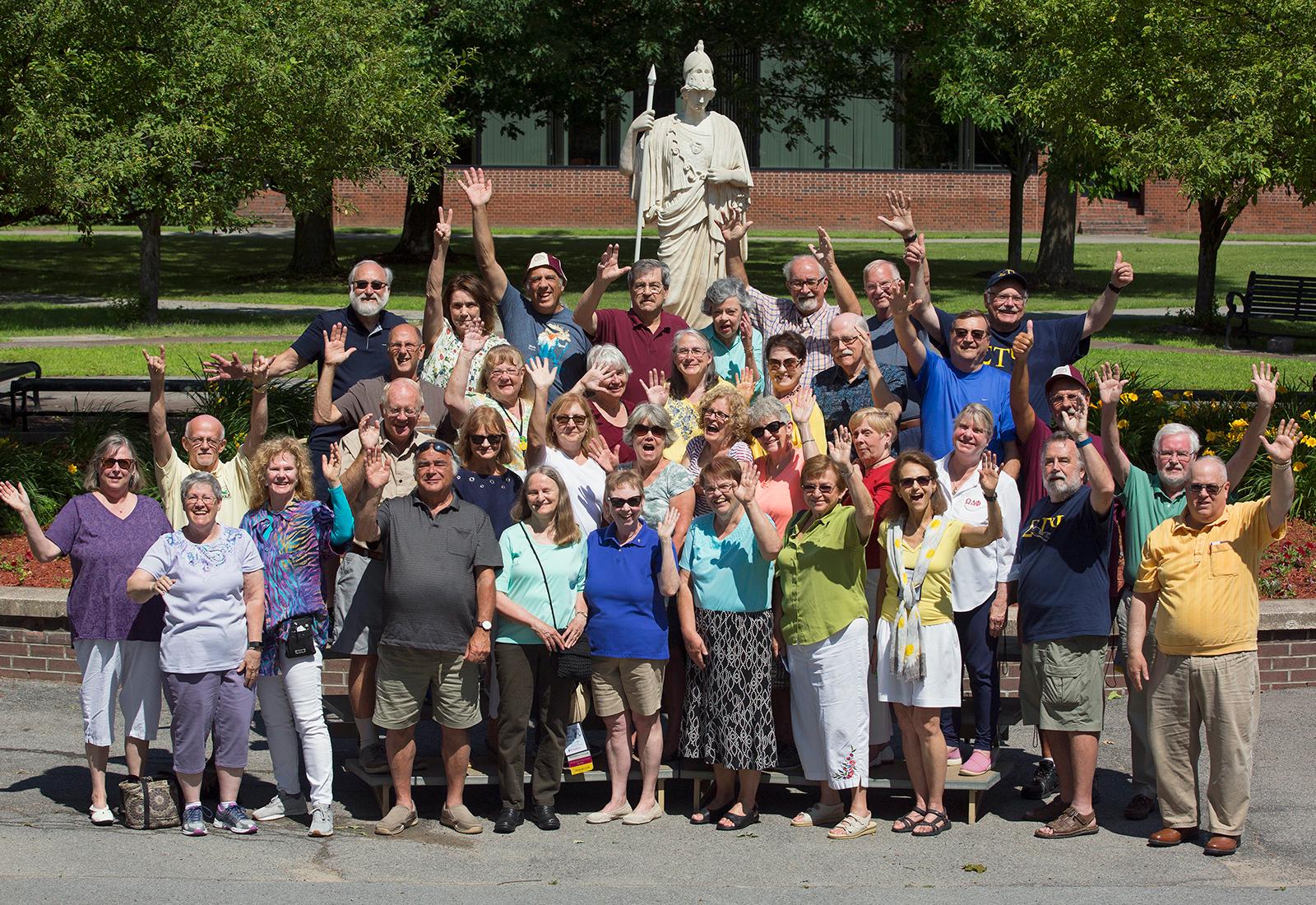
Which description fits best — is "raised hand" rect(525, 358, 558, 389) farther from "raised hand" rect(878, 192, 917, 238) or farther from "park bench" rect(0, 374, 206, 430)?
"park bench" rect(0, 374, 206, 430)

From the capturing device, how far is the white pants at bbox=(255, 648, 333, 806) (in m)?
6.62

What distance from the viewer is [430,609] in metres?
6.54

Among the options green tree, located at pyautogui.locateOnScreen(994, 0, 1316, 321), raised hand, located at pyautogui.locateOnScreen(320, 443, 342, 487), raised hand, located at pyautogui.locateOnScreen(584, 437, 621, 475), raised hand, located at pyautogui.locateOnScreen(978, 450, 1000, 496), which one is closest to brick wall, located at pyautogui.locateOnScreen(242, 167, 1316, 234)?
green tree, located at pyautogui.locateOnScreen(994, 0, 1316, 321)

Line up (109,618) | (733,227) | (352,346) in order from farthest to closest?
(733,227) < (352,346) < (109,618)

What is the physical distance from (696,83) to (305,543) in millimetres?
5611

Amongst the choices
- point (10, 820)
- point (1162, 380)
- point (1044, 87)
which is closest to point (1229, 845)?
point (10, 820)

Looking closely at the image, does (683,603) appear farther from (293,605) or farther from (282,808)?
(282,808)

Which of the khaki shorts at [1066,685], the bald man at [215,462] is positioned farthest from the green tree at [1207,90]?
the bald man at [215,462]

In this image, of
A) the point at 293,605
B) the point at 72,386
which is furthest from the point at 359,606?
the point at 72,386

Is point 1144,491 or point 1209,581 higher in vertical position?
point 1144,491

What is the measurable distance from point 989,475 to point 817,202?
119 ft

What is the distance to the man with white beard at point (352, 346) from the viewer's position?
781 centimetres

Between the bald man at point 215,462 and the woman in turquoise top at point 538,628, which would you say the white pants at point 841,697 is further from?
the bald man at point 215,462

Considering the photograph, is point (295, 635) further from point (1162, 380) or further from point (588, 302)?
point (1162, 380)
